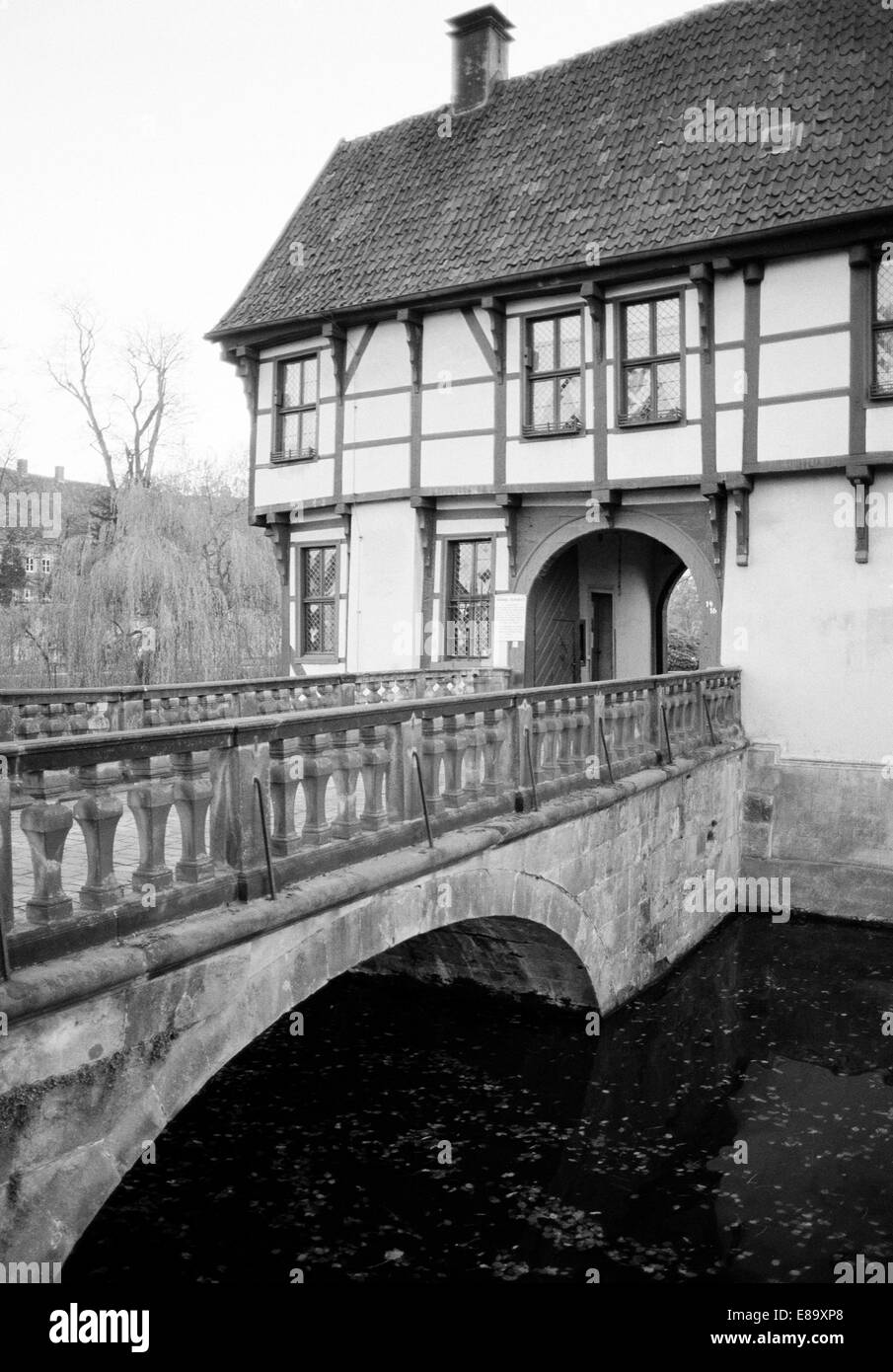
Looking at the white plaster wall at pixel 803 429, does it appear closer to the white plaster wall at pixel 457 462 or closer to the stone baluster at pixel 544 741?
the white plaster wall at pixel 457 462

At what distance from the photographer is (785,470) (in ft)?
41.5

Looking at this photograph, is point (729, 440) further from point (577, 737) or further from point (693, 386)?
point (577, 737)

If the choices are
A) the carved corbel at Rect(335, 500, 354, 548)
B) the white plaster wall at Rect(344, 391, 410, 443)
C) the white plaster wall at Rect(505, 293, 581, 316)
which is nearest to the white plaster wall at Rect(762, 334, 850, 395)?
the white plaster wall at Rect(505, 293, 581, 316)

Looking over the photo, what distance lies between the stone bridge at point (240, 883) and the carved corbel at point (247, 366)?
31.4 ft

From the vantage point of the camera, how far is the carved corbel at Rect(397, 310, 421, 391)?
14.9 meters

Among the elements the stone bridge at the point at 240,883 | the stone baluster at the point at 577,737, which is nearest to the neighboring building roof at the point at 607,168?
the stone baluster at the point at 577,737

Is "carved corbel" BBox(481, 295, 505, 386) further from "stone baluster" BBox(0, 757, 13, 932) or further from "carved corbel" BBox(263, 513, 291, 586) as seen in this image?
"stone baluster" BBox(0, 757, 13, 932)

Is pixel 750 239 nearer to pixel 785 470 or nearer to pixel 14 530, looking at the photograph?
pixel 785 470

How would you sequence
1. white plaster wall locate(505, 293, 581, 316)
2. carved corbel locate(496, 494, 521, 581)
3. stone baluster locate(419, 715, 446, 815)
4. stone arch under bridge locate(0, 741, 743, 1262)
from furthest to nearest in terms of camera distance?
carved corbel locate(496, 494, 521, 581) → white plaster wall locate(505, 293, 581, 316) → stone baluster locate(419, 715, 446, 815) → stone arch under bridge locate(0, 741, 743, 1262)

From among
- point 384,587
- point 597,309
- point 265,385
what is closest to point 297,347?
point 265,385

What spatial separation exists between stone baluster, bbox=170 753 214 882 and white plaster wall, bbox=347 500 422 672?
10246 millimetres

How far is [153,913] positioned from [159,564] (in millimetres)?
19442

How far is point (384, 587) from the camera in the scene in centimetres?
1566
